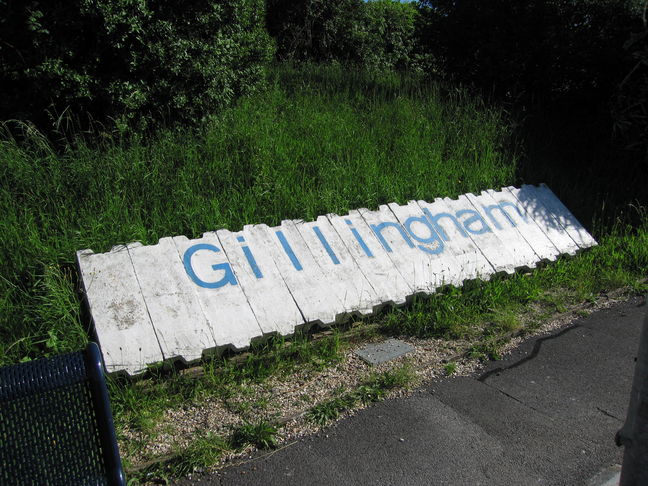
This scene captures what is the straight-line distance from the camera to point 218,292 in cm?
448

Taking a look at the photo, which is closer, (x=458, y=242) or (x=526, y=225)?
(x=458, y=242)

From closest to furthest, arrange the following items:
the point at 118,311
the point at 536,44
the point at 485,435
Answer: the point at 485,435 → the point at 118,311 → the point at 536,44

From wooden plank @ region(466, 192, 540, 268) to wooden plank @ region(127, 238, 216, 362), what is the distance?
3.36m

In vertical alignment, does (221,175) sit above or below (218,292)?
above

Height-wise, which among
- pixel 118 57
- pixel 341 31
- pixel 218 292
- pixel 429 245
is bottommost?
pixel 218 292

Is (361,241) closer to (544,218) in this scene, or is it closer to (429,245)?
(429,245)

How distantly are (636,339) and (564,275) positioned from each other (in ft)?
3.78

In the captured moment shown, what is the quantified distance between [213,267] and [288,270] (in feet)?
2.10

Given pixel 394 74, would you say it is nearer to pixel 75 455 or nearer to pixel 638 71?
pixel 638 71

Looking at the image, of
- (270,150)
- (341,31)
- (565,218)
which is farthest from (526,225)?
(341,31)

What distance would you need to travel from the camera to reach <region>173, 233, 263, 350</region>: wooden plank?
14.0 ft

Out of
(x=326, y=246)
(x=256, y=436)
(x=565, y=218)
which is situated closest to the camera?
(x=256, y=436)

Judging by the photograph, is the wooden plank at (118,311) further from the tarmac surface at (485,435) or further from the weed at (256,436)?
the tarmac surface at (485,435)

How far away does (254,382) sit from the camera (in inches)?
163
